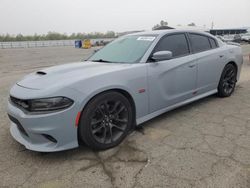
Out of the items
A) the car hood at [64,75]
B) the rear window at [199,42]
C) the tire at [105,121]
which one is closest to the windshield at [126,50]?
the car hood at [64,75]

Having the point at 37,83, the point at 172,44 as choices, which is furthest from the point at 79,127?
the point at 172,44

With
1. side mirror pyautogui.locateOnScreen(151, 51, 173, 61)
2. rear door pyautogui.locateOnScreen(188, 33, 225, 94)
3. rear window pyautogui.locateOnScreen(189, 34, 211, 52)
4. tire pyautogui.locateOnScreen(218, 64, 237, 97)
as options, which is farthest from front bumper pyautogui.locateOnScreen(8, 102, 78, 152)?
tire pyautogui.locateOnScreen(218, 64, 237, 97)

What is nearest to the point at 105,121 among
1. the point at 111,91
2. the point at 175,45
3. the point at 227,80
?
the point at 111,91

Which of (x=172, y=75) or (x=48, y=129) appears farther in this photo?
(x=172, y=75)

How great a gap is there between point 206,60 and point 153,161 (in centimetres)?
240

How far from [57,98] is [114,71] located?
0.82 metres

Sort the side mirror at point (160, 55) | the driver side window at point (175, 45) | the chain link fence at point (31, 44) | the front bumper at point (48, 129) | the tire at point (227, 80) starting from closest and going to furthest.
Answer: the front bumper at point (48, 129) < the side mirror at point (160, 55) < the driver side window at point (175, 45) < the tire at point (227, 80) < the chain link fence at point (31, 44)

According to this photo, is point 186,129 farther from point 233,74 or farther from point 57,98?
point 233,74

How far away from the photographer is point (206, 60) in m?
4.05

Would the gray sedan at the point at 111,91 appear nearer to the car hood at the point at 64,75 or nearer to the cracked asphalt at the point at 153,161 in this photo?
the car hood at the point at 64,75

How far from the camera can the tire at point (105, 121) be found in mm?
2537

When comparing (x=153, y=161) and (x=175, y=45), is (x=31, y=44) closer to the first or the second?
(x=175, y=45)

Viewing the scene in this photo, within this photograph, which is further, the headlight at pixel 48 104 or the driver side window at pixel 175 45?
the driver side window at pixel 175 45

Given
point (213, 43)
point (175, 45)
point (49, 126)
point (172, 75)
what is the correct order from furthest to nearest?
point (213, 43) → point (175, 45) → point (172, 75) → point (49, 126)
